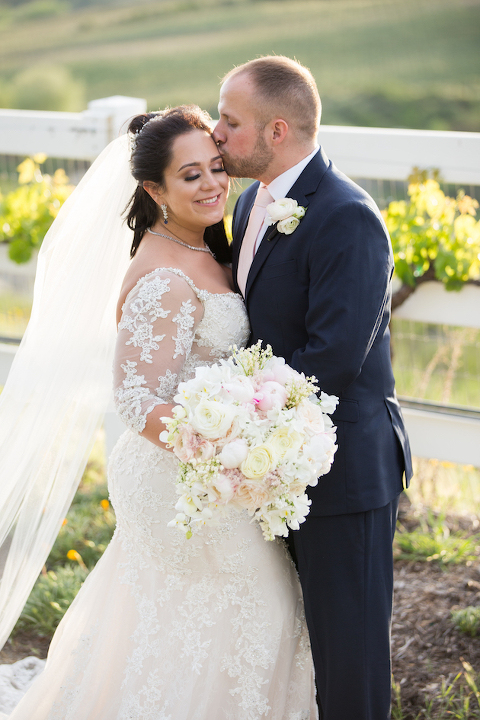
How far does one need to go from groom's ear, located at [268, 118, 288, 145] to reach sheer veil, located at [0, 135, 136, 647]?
71 centimetres

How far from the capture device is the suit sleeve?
2.59 m

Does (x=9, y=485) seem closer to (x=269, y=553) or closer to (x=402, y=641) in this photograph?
(x=269, y=553)

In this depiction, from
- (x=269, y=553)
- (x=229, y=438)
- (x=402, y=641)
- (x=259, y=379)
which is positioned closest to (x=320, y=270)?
(x=259, y=379)

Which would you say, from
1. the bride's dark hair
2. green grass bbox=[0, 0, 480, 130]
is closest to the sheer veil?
the bride's dark hair

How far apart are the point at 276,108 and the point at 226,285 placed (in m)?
0.75

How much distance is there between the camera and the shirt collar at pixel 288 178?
292 centimetres

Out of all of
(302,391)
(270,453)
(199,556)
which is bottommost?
(199,556)

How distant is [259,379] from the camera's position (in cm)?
232

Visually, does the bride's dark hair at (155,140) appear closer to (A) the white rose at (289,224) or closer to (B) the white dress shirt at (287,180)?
(B) the white dress shirt at (287,180)

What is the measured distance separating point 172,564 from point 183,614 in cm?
21

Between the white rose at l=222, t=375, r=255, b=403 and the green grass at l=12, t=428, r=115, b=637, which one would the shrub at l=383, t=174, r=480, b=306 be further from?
the green grass at l=12, t=428, r=115, b=637

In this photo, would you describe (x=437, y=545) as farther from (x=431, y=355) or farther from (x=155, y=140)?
(x=155, y=140)

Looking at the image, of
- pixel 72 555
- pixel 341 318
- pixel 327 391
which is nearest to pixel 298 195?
pixel 341 318

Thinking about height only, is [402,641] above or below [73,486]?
below
